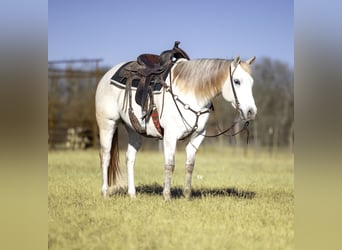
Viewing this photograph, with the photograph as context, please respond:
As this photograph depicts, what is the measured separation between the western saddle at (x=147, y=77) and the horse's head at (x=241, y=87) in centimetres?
113

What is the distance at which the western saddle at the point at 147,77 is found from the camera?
714 centimetres

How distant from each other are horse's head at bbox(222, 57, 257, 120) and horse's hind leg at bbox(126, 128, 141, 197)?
2236 millimetres

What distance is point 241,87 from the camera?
21.2 feet

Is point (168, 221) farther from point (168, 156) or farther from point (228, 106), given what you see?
point (228, 106)

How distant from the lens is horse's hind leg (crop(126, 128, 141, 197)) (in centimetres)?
782

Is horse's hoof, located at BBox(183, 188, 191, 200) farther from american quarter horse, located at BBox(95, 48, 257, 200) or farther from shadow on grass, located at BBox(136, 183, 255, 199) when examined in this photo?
shadow on grass, located at BBox(136, 183, 255, 199)

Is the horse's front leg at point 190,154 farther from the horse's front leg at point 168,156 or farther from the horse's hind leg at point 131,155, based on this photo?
the horse's hind leg at point 131,155

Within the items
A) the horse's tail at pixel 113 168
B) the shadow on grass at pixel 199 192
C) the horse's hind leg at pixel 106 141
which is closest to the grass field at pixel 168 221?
the shadow on grass at pixel 199 192

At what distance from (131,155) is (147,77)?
1.56m

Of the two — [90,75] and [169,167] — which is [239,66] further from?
[90,75]

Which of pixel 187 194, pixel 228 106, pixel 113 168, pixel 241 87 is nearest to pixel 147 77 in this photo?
pixel 241 87
